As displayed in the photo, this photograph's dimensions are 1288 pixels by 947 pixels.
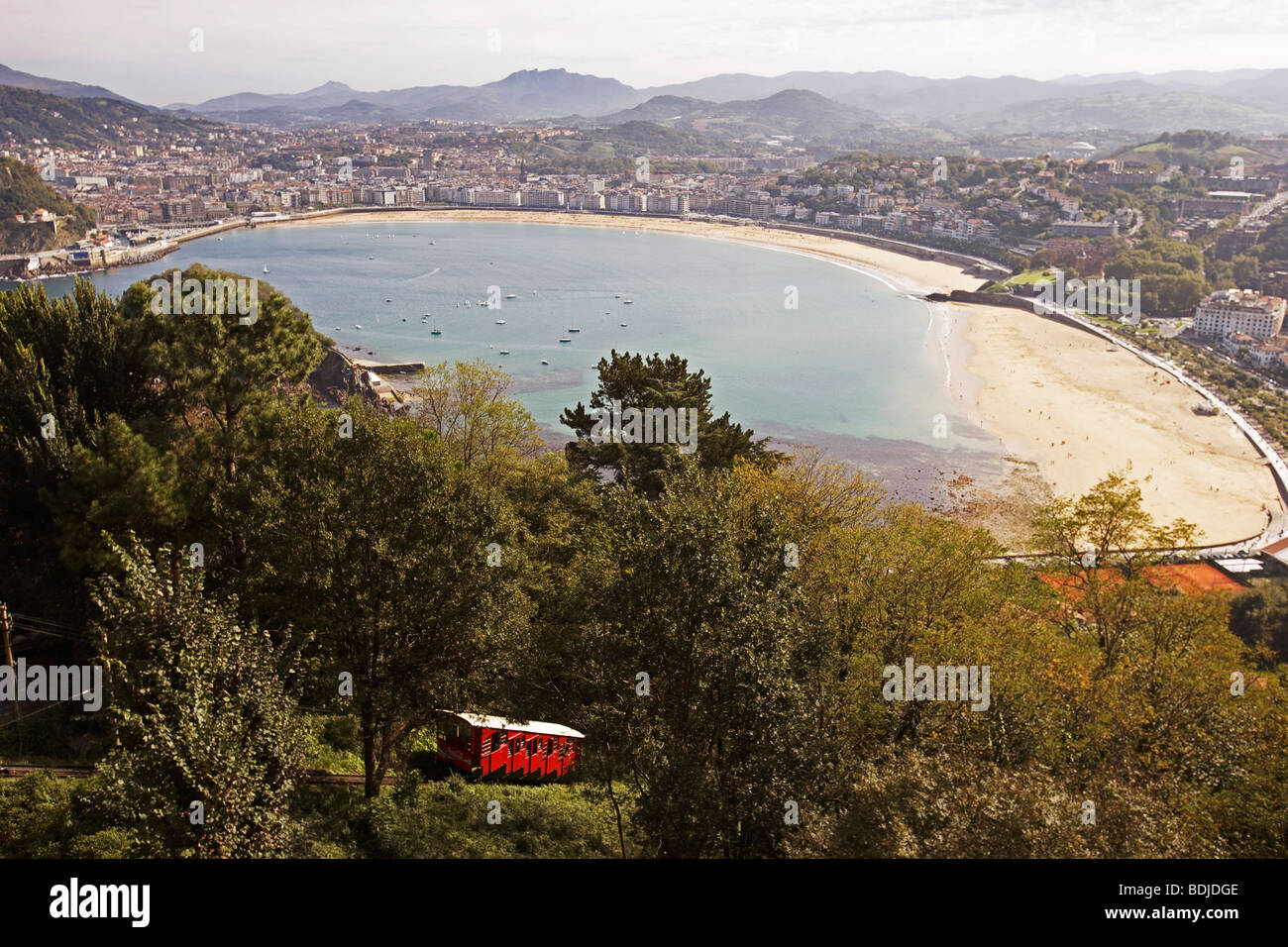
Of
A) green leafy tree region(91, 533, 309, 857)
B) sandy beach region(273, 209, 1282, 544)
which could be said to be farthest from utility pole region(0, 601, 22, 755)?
Result: sandy beach region(273, 209, 1282, 544)

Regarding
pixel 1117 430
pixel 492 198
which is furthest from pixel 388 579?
pixel 492 198

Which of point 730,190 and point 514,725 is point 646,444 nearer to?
point 514,725

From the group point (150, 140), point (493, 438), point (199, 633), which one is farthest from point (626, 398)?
point (150, 140)

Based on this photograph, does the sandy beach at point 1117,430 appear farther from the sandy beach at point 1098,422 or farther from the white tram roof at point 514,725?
the white tram roof at point 514,725

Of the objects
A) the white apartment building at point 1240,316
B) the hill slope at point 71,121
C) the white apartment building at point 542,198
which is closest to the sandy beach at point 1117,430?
the white apartment building at point 1240,316

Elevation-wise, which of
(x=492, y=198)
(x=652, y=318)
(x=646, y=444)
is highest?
(x=492, y=198)
